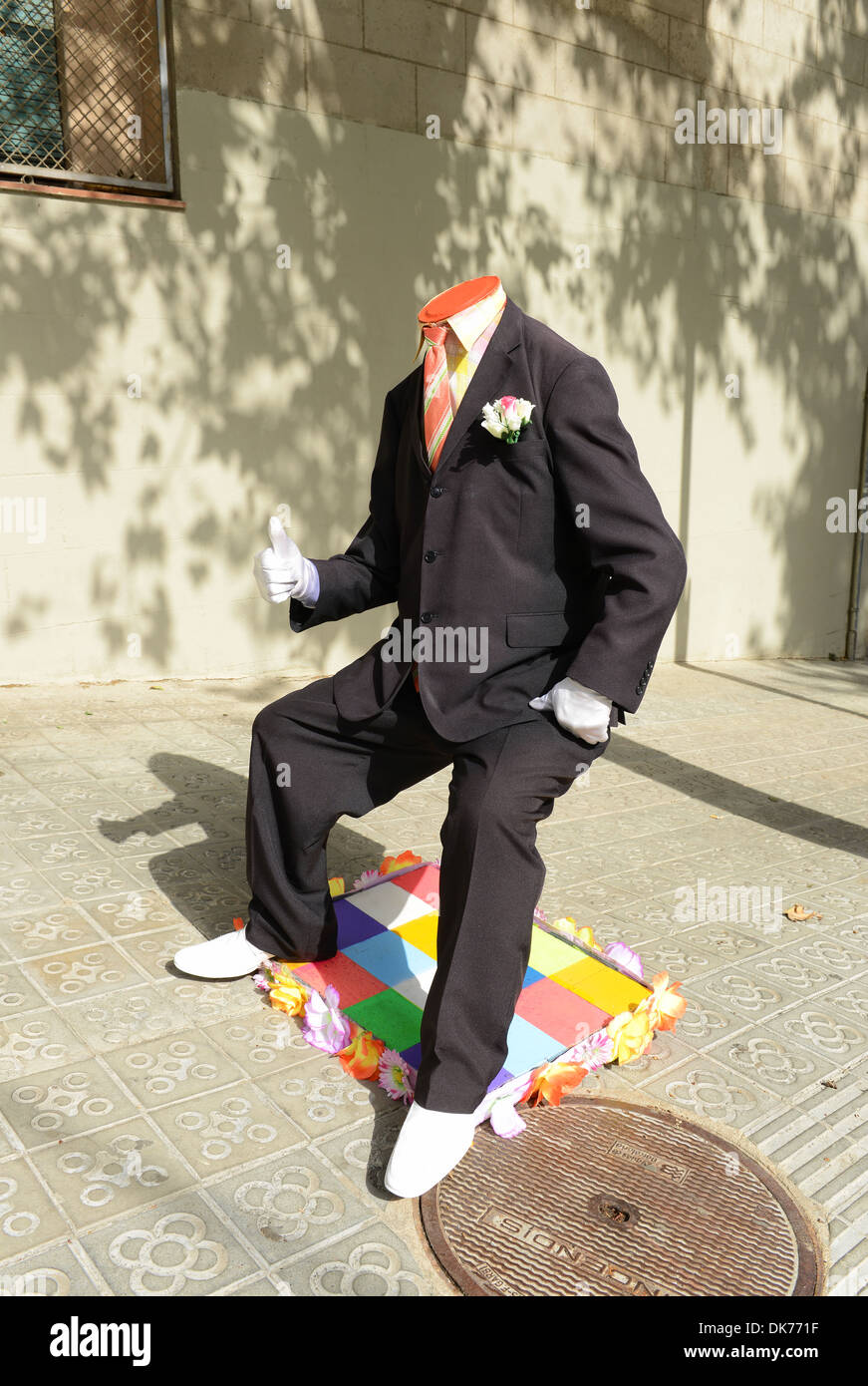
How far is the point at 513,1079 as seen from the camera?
273 cm

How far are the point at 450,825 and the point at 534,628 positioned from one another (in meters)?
0.53

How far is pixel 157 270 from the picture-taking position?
636cm

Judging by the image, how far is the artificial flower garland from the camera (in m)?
2.71

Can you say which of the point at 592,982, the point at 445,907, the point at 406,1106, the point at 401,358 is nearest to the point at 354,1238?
the point at 406,1106

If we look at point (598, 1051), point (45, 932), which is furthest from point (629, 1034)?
point (45, 932)

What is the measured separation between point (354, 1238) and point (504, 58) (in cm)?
787

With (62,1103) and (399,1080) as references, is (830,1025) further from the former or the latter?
(62,1103)

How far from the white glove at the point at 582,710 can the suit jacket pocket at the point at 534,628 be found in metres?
0.18

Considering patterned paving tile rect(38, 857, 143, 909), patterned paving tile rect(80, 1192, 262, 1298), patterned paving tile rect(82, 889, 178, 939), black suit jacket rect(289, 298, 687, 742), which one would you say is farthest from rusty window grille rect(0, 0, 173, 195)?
patterned paving tile rect(80, 1192, 262, 1298)

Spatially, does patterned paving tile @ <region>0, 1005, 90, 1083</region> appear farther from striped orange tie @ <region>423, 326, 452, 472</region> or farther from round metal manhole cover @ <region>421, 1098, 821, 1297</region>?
striped orange tie @ <region>423, 326, 452, 472</region>

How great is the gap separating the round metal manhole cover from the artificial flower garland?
6cm

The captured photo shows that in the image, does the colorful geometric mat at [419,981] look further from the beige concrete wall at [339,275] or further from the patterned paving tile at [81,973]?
the beige concrete wall at [339,275]

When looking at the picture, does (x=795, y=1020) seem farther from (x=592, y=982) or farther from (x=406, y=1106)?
(x=406, y=1106)

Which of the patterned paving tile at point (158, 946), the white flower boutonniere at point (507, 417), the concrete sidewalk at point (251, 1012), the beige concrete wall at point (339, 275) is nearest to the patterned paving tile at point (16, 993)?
the concrete sidewalk at point (251, 1012)
